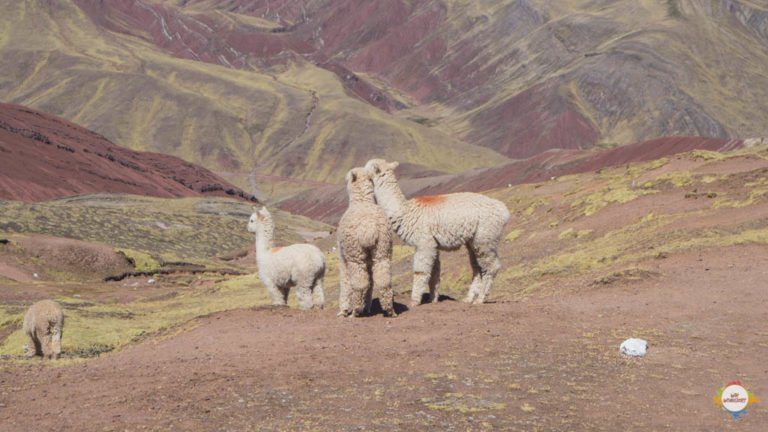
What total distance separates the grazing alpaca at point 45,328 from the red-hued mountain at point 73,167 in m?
99.8

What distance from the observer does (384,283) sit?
1912 centimetres

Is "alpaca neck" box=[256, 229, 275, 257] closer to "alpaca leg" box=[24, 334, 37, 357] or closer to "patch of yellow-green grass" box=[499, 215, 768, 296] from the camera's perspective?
"alpaca leg" box=[24, 334, 37, 357]

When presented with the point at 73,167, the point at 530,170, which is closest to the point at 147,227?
the point at 73,167

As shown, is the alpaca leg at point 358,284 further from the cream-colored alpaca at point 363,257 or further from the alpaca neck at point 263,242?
the alpaca neck at point 263,242

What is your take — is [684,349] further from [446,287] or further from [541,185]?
[541,185]

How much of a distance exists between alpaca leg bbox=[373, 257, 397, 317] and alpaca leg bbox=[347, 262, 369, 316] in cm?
27

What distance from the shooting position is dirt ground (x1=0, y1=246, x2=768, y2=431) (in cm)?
1208

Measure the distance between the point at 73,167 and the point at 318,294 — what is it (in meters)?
133

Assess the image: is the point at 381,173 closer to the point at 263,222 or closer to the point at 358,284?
the point at 358,284

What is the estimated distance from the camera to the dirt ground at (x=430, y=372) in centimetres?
1208

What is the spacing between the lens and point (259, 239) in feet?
82.5

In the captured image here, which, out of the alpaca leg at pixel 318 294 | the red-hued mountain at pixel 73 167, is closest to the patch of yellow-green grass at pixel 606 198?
the alpaca leg at pixel 318 294

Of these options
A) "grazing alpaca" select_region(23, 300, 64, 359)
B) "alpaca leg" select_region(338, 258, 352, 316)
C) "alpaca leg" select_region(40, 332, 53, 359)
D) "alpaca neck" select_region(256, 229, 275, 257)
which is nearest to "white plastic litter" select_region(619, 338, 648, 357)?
"alpaca leg" select_region(338, 258, 352, 316)

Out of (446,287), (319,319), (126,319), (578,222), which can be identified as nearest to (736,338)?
(319,319)
